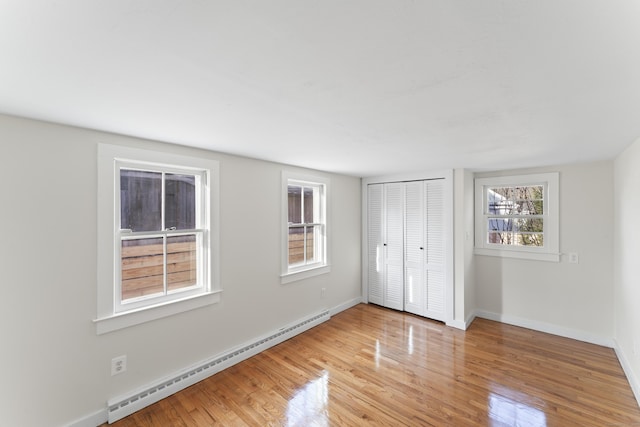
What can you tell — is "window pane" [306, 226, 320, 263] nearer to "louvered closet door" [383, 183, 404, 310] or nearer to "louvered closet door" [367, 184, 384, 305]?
"louvered closet door" [367, 184, 384, 305]

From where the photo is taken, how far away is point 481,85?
1303mm

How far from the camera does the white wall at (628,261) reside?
232 centimetres

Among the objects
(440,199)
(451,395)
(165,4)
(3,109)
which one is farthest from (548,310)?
(3,109)

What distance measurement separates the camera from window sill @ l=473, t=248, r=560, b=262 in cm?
355

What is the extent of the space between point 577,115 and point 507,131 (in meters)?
0.39

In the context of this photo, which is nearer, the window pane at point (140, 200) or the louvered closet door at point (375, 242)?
the window pane at point (140, 200)

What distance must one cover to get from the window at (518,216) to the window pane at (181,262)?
376cm

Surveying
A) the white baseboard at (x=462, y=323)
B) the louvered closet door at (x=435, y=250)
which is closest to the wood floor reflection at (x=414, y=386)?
the white baseboard at (x=462, y=323)

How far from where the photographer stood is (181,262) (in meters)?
2.60

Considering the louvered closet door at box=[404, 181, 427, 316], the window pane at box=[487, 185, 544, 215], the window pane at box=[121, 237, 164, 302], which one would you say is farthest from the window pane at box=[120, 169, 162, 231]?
the window pane at box=[487, 185, 544, 215]

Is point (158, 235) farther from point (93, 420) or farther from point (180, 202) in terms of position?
point (93, 420)

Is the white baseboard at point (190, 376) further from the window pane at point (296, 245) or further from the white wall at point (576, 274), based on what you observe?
the white wall at point (576, 274)

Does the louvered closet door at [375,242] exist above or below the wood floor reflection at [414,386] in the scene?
above

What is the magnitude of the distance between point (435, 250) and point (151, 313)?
3.43 metres
